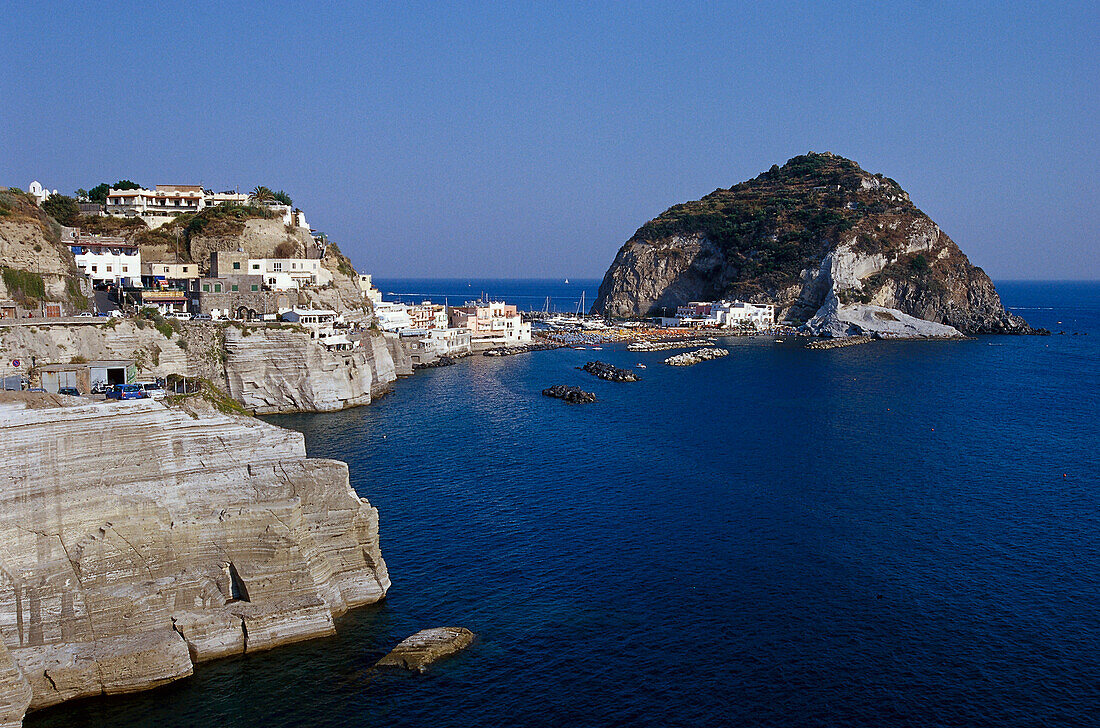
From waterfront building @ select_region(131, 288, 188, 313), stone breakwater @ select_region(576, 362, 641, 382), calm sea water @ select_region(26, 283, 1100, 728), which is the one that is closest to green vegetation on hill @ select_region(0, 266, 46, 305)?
waterfront building @ select_region(131, 288, 188, 313)

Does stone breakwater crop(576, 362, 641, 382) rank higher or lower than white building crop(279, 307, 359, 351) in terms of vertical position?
lower

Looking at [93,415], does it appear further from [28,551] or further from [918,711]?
[918,711]

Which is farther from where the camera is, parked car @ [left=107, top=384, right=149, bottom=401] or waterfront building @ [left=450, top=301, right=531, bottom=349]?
waterfront building @ [left=450, top=301, right=531, bottom=349]

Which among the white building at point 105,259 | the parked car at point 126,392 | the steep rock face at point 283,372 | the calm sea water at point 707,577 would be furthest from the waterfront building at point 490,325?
the parked car at point 126,392

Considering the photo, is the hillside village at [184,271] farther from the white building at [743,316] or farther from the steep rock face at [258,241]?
the white building at [743,316]

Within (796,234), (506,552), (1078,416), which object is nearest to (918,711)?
(506,552)

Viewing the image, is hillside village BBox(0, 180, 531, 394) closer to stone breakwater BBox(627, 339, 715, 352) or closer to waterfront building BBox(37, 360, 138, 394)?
waterfront building BBox(37, 360, 138, 394)
